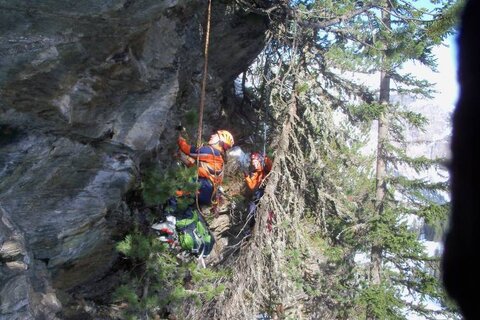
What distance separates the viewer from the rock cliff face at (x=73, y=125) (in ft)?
18.4

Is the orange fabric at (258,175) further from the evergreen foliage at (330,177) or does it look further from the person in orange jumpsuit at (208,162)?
the person in orange jumpsuit at (208,162)

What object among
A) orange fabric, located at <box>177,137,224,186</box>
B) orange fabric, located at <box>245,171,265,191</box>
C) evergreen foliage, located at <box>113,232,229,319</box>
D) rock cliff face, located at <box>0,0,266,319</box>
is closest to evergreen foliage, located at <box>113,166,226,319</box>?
evergreen foliage, located at <box>113,232,229,319</box>

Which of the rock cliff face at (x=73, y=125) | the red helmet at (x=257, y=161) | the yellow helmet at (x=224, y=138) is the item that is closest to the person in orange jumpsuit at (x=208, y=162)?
the yellow helmet at (x=224, y=138)

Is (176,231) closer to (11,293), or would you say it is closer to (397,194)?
(11,293)

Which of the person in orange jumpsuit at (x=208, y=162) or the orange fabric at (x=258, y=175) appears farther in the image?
the orange fabric at (x=258, y=175)

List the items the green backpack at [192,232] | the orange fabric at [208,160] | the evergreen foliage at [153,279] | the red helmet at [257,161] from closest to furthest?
the evergreen foliage at [153,279] → the green backpack at [192,232] → the orange fabric at [208,160] → the red helmet at [257,161]

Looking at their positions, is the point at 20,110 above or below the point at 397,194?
above

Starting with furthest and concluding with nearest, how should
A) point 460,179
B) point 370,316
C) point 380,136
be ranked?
1. point 380,136
2. point 370,316
3. point 460,179

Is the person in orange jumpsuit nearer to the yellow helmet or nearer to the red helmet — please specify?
the yellow helmet

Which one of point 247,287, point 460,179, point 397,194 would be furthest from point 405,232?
point 460,179

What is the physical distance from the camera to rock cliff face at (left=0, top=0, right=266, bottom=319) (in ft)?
18.4

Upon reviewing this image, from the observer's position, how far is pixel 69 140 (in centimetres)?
656

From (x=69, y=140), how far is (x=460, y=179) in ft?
19.5

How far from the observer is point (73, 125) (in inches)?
255
